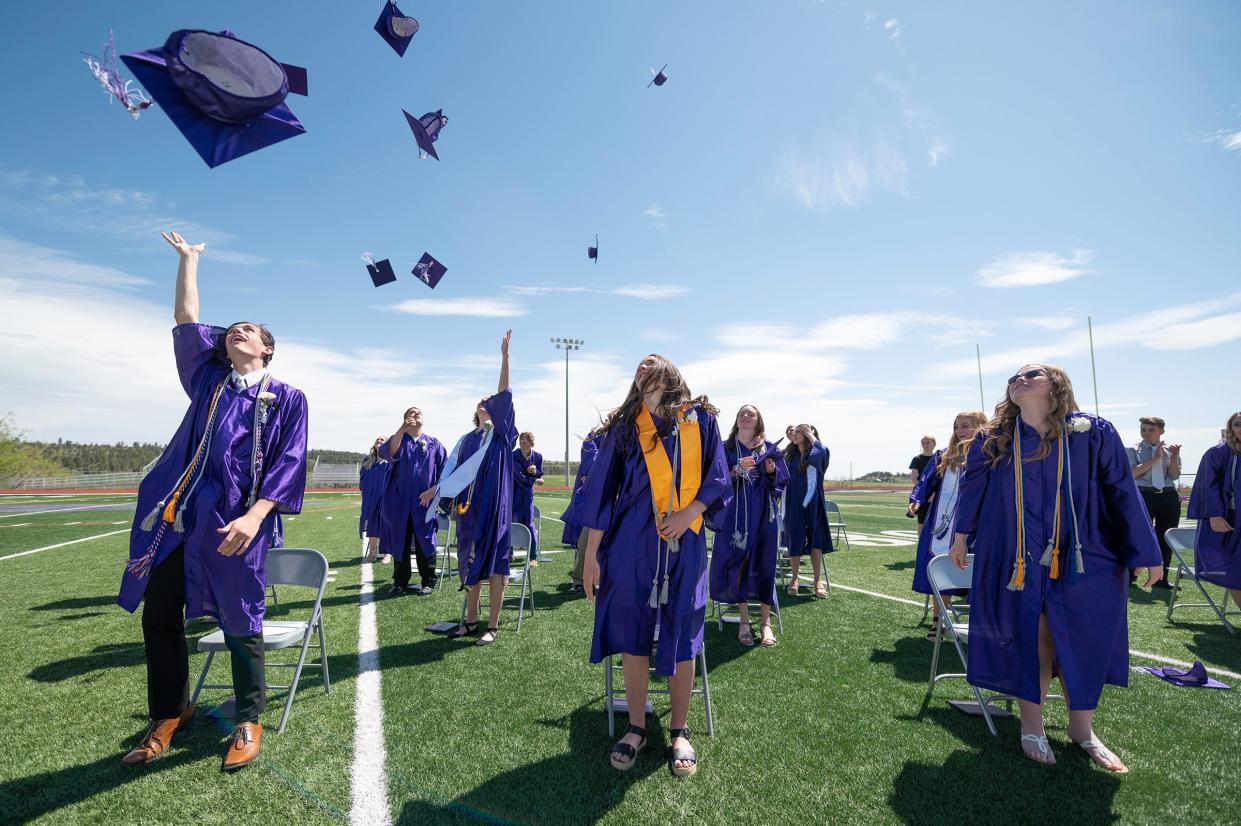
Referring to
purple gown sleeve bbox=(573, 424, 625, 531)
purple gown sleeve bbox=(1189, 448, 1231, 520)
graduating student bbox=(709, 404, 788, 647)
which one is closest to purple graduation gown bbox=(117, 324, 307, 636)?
purple gown sleeve bbox=(573, 424, 625, 531)

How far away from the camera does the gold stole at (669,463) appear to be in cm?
292

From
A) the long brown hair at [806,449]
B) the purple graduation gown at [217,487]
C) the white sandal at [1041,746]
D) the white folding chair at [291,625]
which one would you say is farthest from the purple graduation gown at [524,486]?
the white sandal at [1041,746]

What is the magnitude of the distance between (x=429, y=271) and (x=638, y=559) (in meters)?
4.72

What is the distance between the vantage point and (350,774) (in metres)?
2.78

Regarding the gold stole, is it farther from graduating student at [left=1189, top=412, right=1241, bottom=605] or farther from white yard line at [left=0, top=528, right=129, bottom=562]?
white yard line at [left=0, top=528, right=129, bottom=562]

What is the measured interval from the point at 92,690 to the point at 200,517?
2.06m

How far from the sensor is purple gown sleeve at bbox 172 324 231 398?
3055 mm

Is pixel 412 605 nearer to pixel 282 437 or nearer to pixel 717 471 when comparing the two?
pixel 282 437

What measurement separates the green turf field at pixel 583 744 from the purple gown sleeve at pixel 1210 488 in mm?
1108

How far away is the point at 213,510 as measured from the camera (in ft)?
9.21

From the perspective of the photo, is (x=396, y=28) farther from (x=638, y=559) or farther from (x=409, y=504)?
(x=409, y=504)

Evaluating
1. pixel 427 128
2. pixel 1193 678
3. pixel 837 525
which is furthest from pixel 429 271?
pixel 837 525

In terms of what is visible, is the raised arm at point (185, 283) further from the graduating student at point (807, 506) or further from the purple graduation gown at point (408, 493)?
the graduating student at point (807, 506)

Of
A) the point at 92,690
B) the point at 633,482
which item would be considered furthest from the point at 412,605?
the point at 633,482
